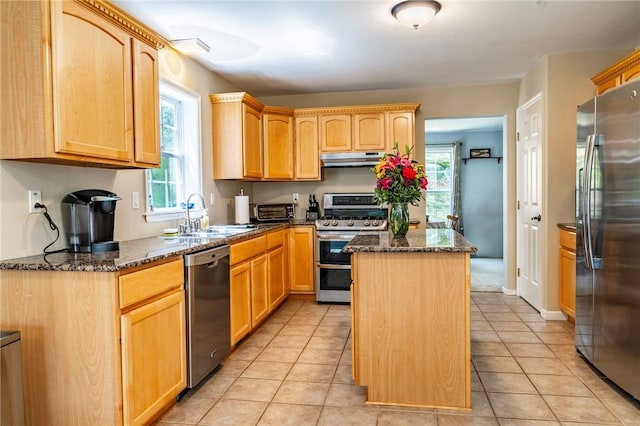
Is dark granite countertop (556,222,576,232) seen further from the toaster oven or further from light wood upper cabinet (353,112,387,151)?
the toaster oven

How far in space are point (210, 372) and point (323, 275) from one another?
6.81 feet

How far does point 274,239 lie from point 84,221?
2107 millimetres

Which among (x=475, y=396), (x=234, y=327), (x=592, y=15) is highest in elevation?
(x=592, y=15)

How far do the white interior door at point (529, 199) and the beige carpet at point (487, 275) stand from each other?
1.82ft

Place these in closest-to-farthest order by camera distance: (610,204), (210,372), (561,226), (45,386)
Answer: (45,386) < (610,204) < (210,372) < (561,226)

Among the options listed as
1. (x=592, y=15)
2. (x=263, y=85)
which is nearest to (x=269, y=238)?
(x=263, y=85)

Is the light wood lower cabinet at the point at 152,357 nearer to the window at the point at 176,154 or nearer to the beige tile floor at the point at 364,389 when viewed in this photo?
the beige tile floor at the point at 364,389

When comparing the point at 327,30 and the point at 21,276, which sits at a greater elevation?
the point at 327,30

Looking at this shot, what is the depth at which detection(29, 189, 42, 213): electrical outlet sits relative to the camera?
2.15 metres

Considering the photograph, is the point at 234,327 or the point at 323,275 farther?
the point at 323,275

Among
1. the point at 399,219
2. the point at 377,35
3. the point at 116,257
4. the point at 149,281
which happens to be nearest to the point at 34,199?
the point at 116,257

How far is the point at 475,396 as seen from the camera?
2439 mm

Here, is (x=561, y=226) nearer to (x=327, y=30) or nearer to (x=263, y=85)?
(x=327, y=30)

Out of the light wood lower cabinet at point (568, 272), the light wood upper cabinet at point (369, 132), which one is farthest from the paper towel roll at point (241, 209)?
the light wood lower cabinet at point (568, 272)
